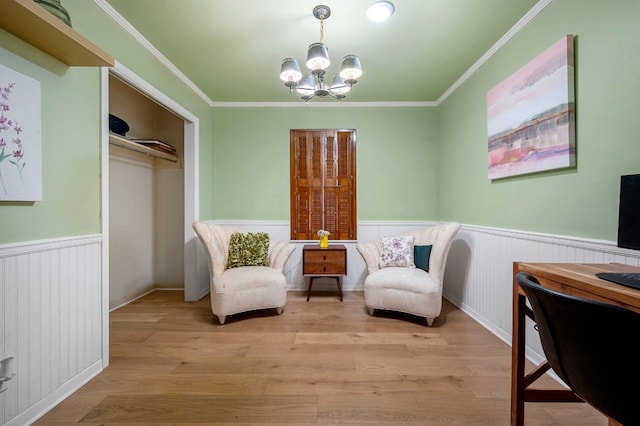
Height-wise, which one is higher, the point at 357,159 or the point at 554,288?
the point at 357,159

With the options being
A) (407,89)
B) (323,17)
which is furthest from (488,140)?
(323,17)

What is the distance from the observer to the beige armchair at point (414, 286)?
8.00 ft

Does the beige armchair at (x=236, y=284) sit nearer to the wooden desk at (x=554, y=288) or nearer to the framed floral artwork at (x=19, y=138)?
the framed floral artwork at (x=19, y=138)

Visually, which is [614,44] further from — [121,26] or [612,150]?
[121,26]

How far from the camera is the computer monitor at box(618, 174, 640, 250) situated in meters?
1.08

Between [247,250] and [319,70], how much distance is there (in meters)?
1.97

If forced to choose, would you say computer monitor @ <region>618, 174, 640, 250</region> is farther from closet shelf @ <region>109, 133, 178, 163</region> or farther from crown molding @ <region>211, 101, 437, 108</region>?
closet shelf @ <region>109, 133, 178, 163</region>

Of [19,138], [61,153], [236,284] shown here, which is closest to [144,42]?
[61,153]

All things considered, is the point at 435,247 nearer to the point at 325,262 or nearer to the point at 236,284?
the point at 325,262

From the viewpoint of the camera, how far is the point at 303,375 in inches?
68.2

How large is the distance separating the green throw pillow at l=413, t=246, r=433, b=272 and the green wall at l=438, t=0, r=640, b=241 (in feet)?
2.49

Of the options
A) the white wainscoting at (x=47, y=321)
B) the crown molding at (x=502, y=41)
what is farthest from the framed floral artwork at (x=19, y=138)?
the crown molding at (x=502, y=41)

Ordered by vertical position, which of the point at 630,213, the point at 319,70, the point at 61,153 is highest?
the point at 319,70

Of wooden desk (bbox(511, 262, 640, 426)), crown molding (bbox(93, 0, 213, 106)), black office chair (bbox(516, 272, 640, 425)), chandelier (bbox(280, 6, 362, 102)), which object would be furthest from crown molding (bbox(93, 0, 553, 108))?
black office chair (bbox(516, 272, 640, 425))
